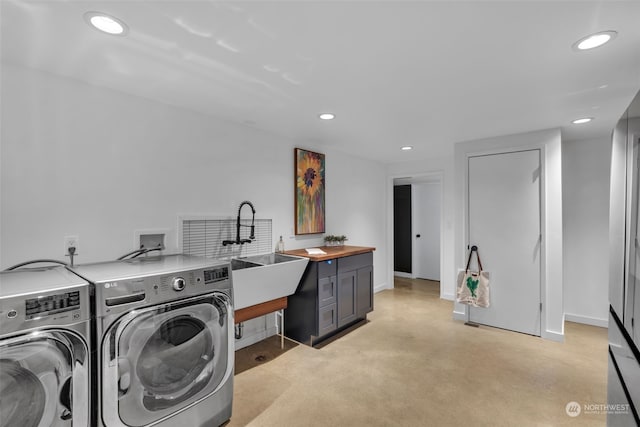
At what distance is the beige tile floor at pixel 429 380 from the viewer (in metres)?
1.96

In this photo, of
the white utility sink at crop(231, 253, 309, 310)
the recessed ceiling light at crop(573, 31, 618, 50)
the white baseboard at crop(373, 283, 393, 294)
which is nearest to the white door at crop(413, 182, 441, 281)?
the white baseboard at crop(373, 283, 393, 294)

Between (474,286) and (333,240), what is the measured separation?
1794mm

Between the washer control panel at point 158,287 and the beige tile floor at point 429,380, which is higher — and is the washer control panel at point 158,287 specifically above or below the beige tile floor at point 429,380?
above

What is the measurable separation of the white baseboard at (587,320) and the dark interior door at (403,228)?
284 cm

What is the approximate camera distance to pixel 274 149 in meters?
3.32

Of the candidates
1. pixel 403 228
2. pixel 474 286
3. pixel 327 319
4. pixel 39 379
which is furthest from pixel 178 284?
pixel 403 228

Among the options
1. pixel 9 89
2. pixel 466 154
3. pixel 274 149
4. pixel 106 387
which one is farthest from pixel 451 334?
pixel 9 89

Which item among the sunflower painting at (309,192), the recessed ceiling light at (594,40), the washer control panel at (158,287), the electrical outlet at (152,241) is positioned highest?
the recessed ceiling light at (594,40)

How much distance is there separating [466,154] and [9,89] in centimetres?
417

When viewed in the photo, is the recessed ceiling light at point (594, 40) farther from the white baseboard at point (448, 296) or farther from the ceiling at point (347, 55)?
the white baseboard at point (448, 296)

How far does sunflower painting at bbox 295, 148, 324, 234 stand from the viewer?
3.57 meters

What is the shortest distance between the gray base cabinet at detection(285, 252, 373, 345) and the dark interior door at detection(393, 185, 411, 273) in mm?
3021

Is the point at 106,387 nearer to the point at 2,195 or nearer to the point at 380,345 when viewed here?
the point at 2,195

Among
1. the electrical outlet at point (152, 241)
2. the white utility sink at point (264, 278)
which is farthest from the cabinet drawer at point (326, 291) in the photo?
the electrical outlet at point (152, 241)
